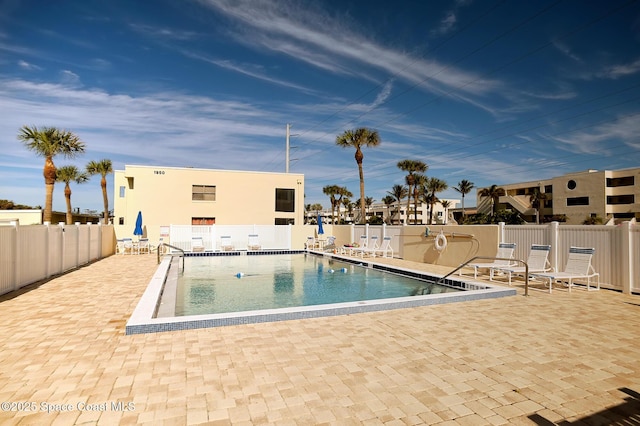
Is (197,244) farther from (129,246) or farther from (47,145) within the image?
(47,145)

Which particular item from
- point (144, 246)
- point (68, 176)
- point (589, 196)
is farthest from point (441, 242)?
point (589, 196)

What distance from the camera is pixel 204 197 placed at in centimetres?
2333

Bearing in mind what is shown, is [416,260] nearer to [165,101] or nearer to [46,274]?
[46,274]

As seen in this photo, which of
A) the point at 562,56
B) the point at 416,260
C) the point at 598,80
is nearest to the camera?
the point at 416,260

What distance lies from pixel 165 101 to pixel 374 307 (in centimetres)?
1820

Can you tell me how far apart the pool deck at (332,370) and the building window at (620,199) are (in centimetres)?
4791

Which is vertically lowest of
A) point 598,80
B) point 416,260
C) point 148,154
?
point 416,260

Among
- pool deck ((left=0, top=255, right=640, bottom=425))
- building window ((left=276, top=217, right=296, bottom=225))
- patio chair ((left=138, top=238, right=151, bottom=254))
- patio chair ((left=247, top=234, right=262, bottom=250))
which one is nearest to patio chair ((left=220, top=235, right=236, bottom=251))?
patio chair ((left=247, top=234, right=262, bottom=250))

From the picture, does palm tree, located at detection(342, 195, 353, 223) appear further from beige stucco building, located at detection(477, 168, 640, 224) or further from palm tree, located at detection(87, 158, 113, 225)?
palm tree, located at detection(87, 158, 113, 225)

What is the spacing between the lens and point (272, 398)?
3.00 m

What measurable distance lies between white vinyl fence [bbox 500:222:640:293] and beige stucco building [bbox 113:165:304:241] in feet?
58.0

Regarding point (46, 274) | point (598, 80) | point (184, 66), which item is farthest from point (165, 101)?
point (598, 80)

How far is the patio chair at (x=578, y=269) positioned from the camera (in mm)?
8016

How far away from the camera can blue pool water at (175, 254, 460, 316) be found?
8078mm
